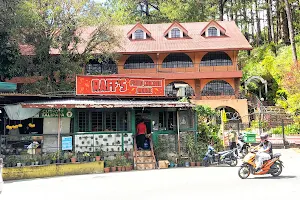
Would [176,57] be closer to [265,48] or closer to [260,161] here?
[265,48]

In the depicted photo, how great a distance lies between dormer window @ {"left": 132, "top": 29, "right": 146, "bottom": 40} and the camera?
32094mm

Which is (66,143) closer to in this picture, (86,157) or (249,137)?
(86,157)

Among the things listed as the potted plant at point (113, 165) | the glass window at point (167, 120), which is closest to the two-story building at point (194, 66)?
the glass window at point (167, 120)

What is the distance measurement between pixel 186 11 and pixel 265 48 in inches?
395

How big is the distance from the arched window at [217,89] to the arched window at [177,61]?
2505mm

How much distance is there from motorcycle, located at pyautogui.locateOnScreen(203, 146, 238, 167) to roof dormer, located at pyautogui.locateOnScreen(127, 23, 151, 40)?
20.0 metres

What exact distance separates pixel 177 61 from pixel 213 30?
498 cm

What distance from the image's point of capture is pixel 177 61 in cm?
3072

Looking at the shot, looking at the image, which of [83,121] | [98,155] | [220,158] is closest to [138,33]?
[83,121]

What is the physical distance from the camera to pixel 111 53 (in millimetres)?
25156

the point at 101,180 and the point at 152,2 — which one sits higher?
the point at 152,2

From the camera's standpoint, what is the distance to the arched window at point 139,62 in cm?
3061

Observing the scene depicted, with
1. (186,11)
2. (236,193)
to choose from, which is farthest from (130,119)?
(186,11)

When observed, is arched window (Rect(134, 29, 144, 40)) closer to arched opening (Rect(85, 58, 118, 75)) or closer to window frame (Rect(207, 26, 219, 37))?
arched opening (Rect(85, 58, 118, 75))
